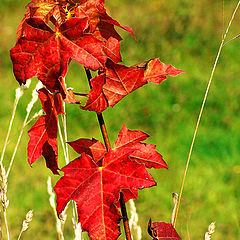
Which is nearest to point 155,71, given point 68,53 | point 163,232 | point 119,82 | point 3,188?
point 119,82

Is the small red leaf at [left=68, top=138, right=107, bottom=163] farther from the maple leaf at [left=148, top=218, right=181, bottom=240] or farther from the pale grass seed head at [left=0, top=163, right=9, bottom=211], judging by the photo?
the pale grass seed head at [left=0, top=163, right=9, bottom=211]

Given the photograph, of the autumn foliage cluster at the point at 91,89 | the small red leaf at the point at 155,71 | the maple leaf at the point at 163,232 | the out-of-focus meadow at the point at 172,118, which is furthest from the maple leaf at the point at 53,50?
the out-of-focus meadow at the point at 172,118

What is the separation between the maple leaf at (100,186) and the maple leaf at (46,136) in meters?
0.06

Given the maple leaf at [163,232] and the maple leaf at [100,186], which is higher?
the maple leaf at [100,186]

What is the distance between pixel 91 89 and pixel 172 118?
2978mm

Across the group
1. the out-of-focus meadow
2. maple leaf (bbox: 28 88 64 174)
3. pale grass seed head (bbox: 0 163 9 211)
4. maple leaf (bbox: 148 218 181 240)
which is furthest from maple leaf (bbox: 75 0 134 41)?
the out-of-focus meadow

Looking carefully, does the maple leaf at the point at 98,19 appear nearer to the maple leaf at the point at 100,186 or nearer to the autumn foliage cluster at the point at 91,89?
the autumn foliage cluster at the point at 91,89

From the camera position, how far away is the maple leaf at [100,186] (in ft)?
Answer: 2.65

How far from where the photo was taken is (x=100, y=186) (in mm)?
838

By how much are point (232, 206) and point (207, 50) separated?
2.15 meters

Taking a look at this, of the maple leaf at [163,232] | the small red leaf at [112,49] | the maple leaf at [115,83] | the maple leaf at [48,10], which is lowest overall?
the maple leaf at [163,232]

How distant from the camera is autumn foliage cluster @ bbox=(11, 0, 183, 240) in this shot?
797 millimetres

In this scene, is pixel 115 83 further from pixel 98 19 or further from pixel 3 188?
pixel 3 188

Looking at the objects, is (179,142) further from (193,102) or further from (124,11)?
(124,11)
